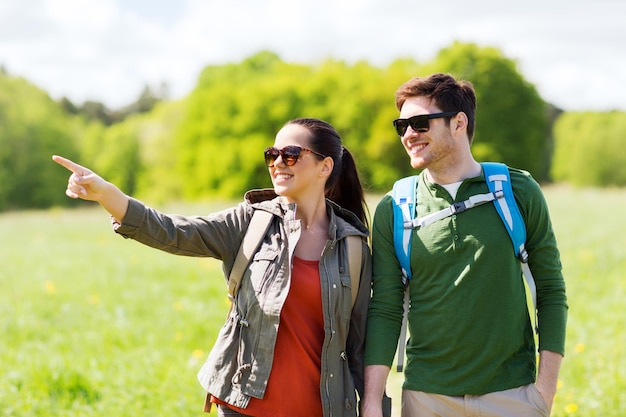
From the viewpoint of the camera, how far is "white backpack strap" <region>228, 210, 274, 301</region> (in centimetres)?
355

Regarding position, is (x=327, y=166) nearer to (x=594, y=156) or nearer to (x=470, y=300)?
(x=470, y=300)

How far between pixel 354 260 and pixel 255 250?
1.62ft

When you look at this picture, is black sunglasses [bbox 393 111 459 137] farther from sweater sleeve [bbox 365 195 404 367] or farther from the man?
sweater sleeve [bbox 365 195 404 367]

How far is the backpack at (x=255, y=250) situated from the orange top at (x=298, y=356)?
0.20 meters

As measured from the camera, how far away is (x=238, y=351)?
11.4ft

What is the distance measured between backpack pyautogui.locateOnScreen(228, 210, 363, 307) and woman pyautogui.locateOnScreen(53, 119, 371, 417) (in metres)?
0.03

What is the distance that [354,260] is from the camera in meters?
3.62

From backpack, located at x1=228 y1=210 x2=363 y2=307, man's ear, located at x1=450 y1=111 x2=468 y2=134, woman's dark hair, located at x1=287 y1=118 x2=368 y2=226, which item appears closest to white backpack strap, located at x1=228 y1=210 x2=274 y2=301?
backpack, located at x1=228 y1=210 x2=363 y2=307

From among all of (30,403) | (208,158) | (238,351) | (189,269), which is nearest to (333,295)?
(238,351)

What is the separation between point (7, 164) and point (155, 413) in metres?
54.6

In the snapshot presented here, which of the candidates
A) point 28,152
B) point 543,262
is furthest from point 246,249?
point 28,152

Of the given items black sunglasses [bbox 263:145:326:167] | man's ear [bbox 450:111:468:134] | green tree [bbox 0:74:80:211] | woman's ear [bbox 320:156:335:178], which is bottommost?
green tree [bbox 0:74:80:211]

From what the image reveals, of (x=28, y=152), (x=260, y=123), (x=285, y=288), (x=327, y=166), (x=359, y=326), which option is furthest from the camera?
(x=28, y=152)

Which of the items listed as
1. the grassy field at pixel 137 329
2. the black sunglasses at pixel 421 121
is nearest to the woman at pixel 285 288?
the black sunglasses at pixel 421 121
